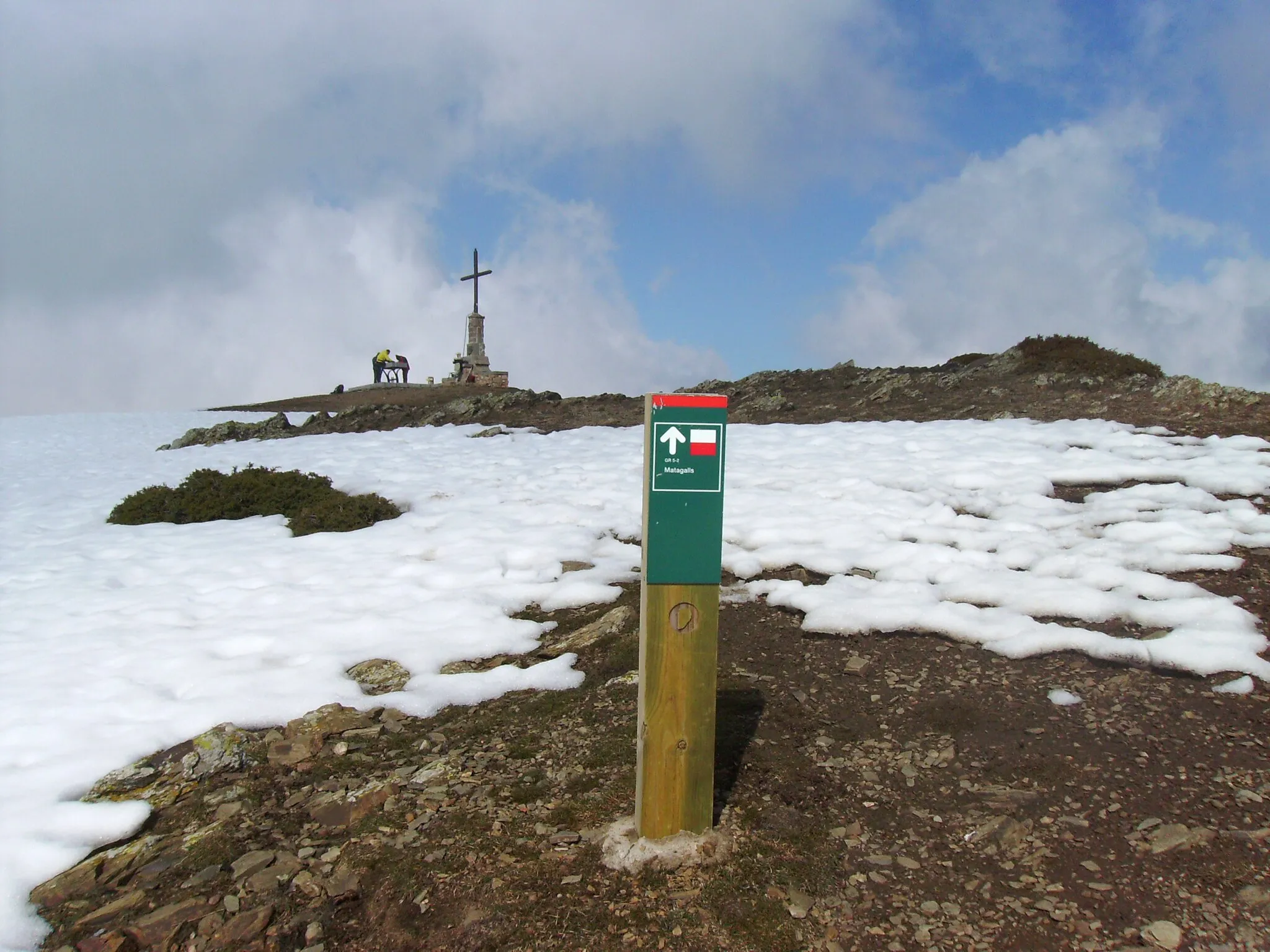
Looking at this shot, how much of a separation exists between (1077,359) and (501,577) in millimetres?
16456

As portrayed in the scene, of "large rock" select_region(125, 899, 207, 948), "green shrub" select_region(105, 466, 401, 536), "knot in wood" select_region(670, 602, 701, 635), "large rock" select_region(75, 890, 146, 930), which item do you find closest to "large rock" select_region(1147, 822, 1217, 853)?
"knot in wood" select_region(670, 602, 701, 635)

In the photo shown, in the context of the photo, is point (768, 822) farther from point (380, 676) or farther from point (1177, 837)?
point (380, 676)

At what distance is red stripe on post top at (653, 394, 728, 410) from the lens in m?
3.65

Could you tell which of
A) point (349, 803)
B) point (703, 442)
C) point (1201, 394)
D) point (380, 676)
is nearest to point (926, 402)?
point (1201, 394)

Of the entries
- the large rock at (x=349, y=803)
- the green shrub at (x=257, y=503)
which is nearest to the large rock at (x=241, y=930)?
the large rock at (x=349, y=803)

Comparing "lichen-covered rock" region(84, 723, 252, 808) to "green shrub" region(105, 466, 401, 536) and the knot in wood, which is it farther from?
"green shrub" region(105, 466, 401, 536)

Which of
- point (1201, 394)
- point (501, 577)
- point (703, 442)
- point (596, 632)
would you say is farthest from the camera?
point (1201, 394)

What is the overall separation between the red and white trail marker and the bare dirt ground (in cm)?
186

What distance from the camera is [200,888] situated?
12.6 feet

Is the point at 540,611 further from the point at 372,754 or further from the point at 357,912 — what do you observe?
the point at 357,912

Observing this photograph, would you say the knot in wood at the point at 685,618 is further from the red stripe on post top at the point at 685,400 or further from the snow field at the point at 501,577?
the snow field at the point at 501,577

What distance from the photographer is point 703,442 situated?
3.68 metres

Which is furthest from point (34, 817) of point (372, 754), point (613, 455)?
point (613, 455)

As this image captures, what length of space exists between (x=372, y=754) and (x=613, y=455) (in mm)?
9528
